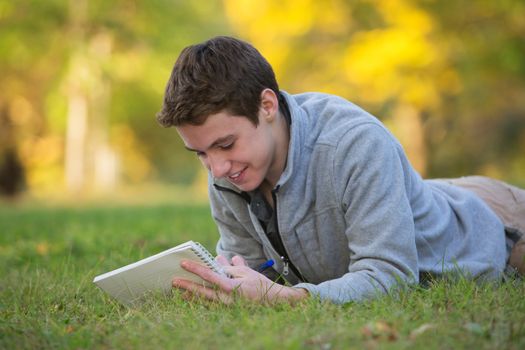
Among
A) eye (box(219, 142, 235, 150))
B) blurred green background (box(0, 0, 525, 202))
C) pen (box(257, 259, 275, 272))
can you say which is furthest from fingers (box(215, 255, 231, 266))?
blurred green background (box(0, 0, 525, 202))

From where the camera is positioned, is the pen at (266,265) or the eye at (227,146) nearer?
the eye at (227,146)

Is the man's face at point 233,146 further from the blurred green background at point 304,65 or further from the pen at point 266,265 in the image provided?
the blurred green background at point 304,65

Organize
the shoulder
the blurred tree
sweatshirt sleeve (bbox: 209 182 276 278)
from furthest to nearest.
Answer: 1. the blurred tree
2. sweatshirt sleeve (bbox: 209 182 276 278)
3. the shoulder

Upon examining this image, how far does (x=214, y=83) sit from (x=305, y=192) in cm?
67

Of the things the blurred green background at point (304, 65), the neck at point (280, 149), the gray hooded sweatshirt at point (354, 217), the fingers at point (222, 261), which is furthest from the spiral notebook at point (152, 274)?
the blurred green background at point (304, 65)

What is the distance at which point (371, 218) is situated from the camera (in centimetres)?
293

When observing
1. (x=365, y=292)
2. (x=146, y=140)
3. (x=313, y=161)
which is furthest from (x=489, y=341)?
(x=146, y=140)

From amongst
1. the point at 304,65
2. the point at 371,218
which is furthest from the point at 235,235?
→ the point at 304,65

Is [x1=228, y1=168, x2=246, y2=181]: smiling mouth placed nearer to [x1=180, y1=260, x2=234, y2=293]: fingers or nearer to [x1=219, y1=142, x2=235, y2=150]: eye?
[x1=219, y1=142, x2=235, y2=150]: eye

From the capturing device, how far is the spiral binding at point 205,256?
2.88m

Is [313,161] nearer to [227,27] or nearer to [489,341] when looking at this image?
[489,341]

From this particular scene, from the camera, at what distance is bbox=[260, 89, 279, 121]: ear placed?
3066 millimetres

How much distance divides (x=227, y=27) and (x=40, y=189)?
9503 mm

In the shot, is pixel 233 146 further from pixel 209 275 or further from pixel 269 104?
pixel 209 275
